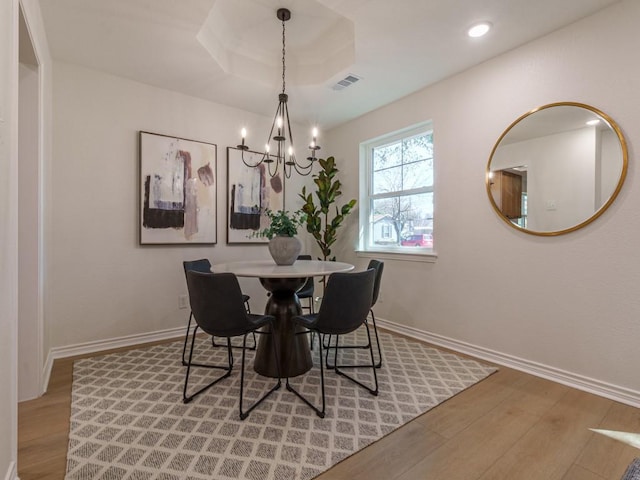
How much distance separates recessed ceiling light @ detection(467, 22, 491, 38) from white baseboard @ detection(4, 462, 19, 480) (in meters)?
3.49

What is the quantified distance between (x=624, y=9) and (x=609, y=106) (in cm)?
59

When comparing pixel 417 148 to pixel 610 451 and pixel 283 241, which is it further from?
pixel 610 451

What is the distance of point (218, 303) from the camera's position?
1812 millimetres

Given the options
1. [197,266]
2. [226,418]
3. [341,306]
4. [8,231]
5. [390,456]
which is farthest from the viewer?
[197,266]

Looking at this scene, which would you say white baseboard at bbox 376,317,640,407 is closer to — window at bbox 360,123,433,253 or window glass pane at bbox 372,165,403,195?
window at bbox 360,123,433,253

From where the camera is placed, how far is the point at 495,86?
261 cm

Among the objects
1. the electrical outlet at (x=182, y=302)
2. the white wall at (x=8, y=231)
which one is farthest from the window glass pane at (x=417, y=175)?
the white wall at (x=8, y=231)

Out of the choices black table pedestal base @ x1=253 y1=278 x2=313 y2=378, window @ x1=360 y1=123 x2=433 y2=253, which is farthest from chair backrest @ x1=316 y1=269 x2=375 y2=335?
window @ x1=360 y1=123 x2=433 y2=253

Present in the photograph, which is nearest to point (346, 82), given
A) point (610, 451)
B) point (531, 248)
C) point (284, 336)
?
point (531, 248)

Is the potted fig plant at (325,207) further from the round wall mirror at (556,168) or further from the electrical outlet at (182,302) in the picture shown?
the round wall mirror at (556,168)

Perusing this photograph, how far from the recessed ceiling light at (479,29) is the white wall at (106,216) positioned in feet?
8.74

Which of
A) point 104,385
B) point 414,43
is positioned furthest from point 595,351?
point 104,385

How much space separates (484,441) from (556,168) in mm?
1925

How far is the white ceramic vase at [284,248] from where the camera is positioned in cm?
251
